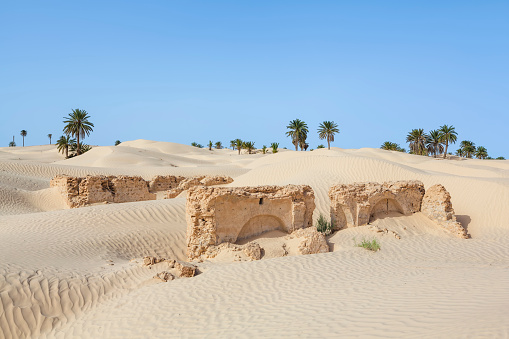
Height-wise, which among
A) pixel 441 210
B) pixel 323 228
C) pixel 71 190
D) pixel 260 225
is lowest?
pixel 323 228

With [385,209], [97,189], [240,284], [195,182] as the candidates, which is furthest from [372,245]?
[195,182]

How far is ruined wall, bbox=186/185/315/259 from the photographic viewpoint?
1130 cm

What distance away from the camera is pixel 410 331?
464 centimetres

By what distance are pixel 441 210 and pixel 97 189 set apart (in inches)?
609

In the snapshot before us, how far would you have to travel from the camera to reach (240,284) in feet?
27.0

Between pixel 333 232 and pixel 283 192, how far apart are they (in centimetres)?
270

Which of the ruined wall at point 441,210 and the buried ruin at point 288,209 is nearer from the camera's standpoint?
the buried ruin at point 288,209

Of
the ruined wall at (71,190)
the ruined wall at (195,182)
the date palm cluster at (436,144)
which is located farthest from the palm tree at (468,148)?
the ruined wall at (71,190)

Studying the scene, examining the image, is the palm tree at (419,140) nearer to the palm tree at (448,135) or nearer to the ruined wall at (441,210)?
the palm tree at (448,135)

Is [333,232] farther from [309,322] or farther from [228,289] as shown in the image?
[309,322]

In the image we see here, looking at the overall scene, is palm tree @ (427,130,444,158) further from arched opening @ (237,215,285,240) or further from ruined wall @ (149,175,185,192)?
arched opening @ (237,215,285,240)

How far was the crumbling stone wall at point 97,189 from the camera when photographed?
61.3 feet

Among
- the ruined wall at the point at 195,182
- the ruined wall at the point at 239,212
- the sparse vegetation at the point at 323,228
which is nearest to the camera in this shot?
the ruined wall at the point at 239,212

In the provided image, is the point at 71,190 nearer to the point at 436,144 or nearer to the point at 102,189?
the point at 102,189
